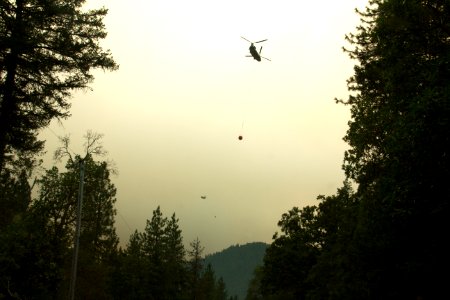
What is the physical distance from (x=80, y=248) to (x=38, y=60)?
32.1m

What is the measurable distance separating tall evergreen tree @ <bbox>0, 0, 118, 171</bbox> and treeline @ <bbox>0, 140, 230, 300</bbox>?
8.73 feet

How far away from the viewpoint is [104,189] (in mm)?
53719

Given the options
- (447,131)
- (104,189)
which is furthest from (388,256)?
(104,189)

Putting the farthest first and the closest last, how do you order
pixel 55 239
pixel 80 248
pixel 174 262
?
1. pixel 174 262
2. pixel 80 248
3. pixel 55 239

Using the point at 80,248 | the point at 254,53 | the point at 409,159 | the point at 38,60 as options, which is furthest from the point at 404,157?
the point at 80,248

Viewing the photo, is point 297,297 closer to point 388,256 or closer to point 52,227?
point 52,227

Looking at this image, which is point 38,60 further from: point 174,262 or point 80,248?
point 174,262

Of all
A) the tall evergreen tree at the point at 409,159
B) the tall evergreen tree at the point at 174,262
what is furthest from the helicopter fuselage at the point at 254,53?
the tall evergreen tree at the point at 174,262

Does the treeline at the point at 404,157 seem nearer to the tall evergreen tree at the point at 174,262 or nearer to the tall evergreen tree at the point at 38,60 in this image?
the tall evergreen tree at the point at 38,60

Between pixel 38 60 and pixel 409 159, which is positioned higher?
pixel 38 60

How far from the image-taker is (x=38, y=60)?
16.7 metres

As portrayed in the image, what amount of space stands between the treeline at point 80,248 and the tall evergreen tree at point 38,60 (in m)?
2.66

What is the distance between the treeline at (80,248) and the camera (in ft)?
85.8

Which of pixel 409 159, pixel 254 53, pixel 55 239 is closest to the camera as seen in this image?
pixel 254 53
